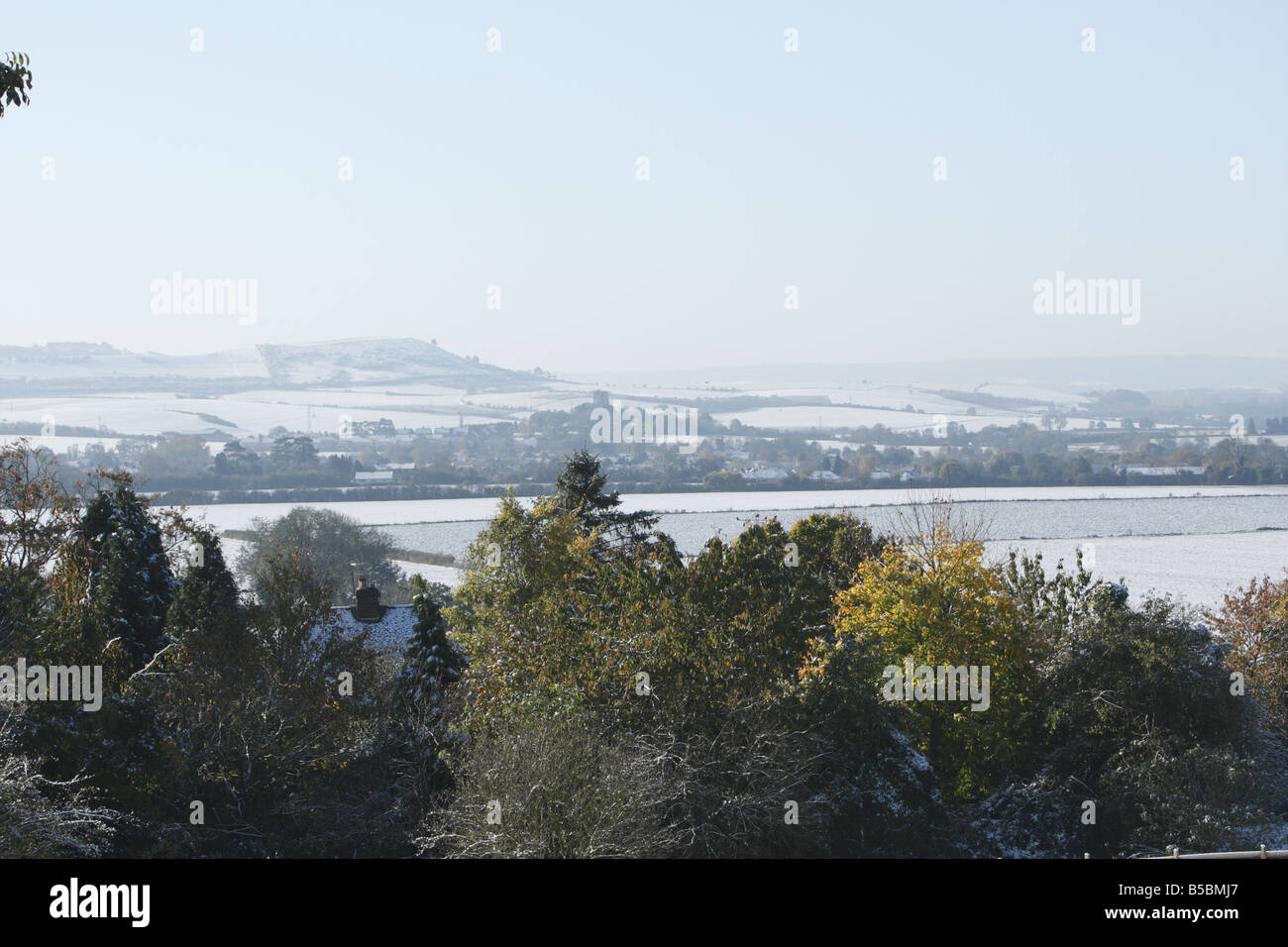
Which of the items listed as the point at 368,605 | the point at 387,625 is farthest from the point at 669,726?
the point at 368,605

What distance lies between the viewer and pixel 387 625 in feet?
126

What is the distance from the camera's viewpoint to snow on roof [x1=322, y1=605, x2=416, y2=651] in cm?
3606

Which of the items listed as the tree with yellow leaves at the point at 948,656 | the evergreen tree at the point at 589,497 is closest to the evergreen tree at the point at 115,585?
the evergreen tree at the point at 589,497

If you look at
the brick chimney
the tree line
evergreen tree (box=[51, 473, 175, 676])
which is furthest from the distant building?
the tree line

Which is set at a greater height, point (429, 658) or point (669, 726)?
point (669, 726)

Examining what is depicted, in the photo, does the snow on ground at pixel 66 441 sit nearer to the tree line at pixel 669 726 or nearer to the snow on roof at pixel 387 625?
the snow on roof at pixel 387 625

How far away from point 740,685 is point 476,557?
54.7ft

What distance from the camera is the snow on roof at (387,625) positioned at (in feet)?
118

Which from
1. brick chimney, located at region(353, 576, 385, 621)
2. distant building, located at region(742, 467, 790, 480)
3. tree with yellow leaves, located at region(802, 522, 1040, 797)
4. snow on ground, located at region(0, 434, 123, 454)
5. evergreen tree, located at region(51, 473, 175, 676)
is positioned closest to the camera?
tree with yellow leaves, located at region(802, 522, 1040, 797)

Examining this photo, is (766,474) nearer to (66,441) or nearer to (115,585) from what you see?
(66,441)

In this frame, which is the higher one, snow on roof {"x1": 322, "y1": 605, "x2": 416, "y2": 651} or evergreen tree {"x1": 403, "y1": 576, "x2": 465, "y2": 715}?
evergreen tree {"x1": 403, "y1": 576, "x2": 465, "y2": 715}

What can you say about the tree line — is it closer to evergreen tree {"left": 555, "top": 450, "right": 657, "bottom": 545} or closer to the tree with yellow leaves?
the tree with yellow leaves
